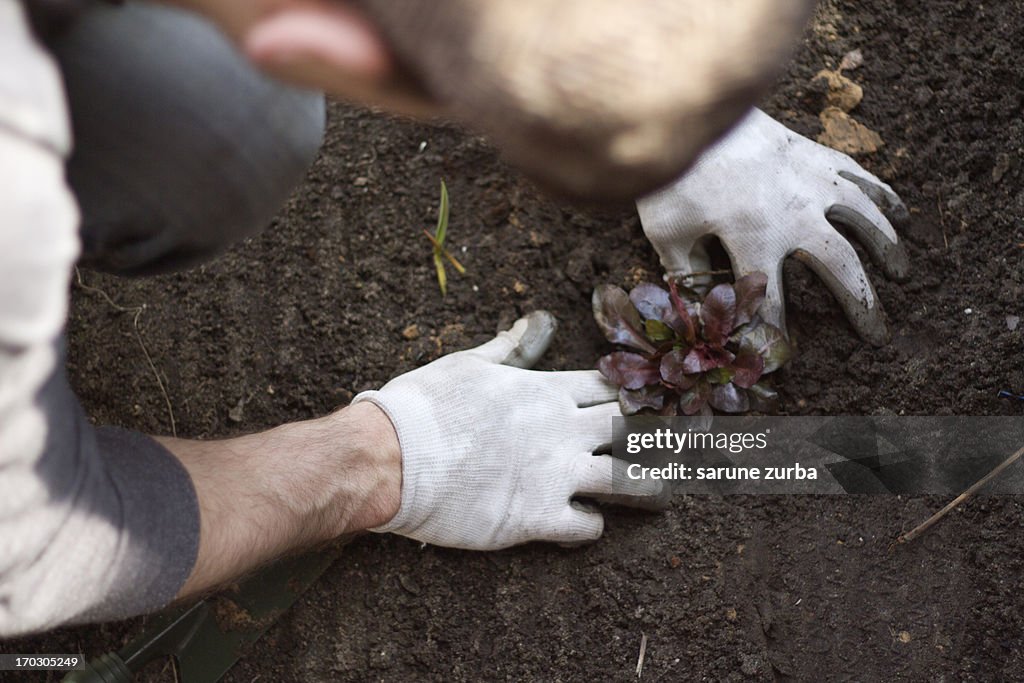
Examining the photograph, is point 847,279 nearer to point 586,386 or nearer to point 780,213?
point 780,213

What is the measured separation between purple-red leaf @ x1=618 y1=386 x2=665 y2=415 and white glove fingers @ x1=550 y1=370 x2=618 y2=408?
51 mm

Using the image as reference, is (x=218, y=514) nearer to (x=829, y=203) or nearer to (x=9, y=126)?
(x=9, y=126)

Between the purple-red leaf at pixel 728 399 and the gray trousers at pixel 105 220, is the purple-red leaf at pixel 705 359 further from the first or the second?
the gray trousers at pixel 105 220

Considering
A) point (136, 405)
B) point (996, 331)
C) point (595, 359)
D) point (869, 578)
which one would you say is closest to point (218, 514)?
point (136, 405)

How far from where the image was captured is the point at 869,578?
5.03 feet

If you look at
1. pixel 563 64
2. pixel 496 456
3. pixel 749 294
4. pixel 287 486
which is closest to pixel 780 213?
pixel 749 294

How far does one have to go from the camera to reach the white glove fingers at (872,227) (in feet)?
5.22

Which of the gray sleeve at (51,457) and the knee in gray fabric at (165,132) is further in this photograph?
the knee in gray fabric at (165,132)

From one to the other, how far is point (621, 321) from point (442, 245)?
0.41 metres

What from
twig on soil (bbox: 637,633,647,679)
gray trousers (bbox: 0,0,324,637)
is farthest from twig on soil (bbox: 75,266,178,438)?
twig on soil (bbox: 637,633,647,679)

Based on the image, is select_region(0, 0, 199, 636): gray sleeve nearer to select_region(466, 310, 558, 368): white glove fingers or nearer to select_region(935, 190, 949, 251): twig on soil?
select_region(466, 310, 558, 368): white glove fingers

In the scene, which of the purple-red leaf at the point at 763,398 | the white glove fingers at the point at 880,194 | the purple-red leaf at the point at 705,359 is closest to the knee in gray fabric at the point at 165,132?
the purple-red leaf at the point at 705,359

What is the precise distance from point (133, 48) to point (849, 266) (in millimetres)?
1261

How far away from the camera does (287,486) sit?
4.19 ft
